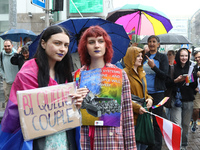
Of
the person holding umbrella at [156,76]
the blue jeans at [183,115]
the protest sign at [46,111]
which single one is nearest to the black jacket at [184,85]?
the blue jeans at [183,115]

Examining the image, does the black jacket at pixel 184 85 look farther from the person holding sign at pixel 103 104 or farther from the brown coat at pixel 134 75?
the person holding sign at pixel 103 104

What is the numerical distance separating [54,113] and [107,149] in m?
0.84

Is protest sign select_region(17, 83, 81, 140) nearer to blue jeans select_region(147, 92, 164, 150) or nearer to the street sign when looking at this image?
blue jeans select_region(147, 92, 164, 150)

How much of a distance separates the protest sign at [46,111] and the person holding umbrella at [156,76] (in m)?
2.98

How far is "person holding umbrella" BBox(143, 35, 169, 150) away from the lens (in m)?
5.05

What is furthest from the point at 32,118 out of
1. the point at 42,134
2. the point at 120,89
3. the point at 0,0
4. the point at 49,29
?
the point at 0,0

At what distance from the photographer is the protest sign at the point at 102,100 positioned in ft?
9.04

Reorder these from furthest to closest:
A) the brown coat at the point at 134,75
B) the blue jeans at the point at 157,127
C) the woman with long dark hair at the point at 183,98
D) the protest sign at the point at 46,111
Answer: the woman with long dark hair at the point at 183,98, the blue jeans at the point at 157,127, the brown coat at the point at 134,75, the protest sign at the point at 46,111

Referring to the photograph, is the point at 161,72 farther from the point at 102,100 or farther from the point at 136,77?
the point at 102,100

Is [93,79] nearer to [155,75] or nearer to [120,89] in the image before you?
[120,89]

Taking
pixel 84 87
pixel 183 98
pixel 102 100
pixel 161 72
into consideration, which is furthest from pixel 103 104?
pixel 183 98

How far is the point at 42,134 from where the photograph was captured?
6.63ft

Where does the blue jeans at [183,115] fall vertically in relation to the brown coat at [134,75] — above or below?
below

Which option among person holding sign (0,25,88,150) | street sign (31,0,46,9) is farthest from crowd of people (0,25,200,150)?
street sign (31,0,46,9)
